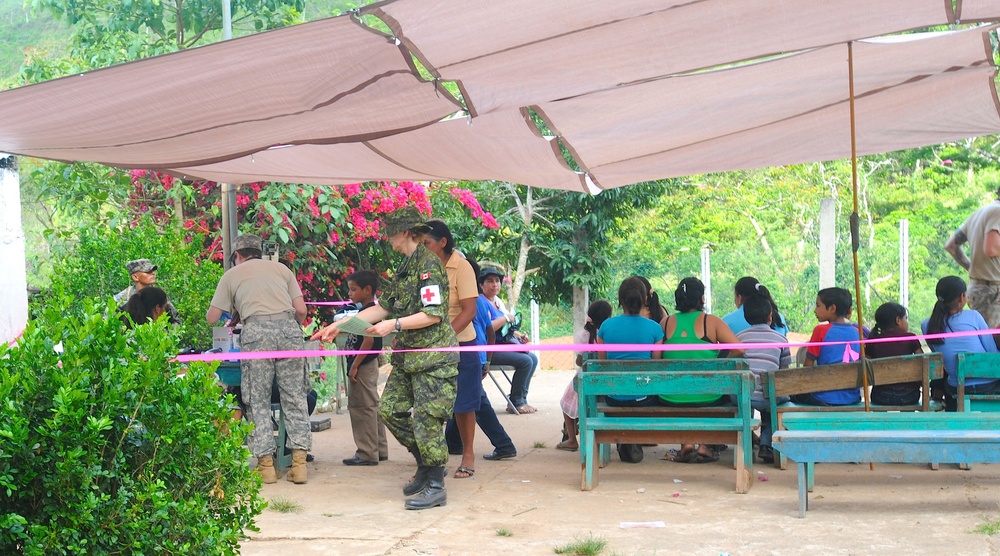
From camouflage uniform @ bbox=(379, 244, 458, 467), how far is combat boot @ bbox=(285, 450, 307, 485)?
39.7 inches

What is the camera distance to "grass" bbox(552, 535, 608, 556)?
4625 mm

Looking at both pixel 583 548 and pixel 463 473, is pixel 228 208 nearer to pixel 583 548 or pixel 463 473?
pixel 463 473

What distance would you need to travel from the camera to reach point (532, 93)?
5.71 metres

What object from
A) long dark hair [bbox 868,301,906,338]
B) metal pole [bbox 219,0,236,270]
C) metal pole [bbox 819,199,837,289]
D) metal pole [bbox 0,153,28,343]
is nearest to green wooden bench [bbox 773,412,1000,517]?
long dark hair [bbox 868,301,906,338]

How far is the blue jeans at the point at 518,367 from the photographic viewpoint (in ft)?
32.2

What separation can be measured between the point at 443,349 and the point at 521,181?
3303 mm

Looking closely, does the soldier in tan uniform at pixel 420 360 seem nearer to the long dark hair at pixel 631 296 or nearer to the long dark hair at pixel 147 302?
the long dark hair at pixel 147 302

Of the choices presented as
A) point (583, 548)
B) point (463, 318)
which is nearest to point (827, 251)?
point (463, 318)

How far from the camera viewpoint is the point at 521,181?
8867mm

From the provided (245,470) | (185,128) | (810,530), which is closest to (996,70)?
(810,530)

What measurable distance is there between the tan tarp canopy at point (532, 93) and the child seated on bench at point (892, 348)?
4.82ft

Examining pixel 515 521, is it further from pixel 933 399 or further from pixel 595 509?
pixel 933 399

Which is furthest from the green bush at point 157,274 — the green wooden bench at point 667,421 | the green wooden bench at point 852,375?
the green wooden bench at point 852,375

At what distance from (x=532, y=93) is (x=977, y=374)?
3.24 meters
